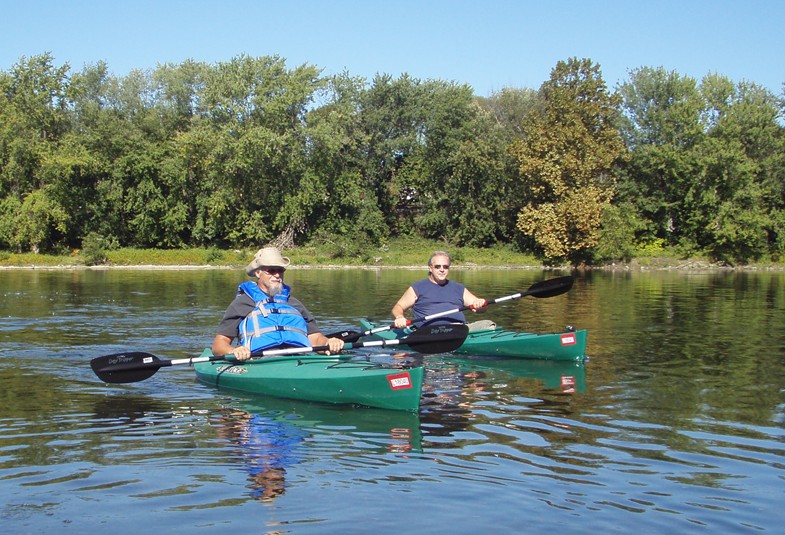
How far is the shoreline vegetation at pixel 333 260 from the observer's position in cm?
3981

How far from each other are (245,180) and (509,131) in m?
14.1

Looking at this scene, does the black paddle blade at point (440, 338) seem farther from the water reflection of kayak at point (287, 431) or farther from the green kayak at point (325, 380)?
the water reflection of kayak at point (287, 431)

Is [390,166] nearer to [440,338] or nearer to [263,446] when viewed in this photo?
[440,338]

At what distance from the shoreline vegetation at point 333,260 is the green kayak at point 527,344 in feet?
90.6

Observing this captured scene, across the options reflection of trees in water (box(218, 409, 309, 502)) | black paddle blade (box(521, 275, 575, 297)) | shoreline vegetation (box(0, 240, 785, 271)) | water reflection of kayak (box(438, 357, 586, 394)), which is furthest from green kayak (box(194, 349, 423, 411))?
shoreline vegetation (box(0, 240, 785, 271))

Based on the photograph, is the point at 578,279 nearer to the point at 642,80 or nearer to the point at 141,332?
the point at 642,80

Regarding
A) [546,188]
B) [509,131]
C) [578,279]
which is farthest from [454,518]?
[509,131]

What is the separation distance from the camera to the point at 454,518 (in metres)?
5.19

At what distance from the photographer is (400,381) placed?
824 centimetres

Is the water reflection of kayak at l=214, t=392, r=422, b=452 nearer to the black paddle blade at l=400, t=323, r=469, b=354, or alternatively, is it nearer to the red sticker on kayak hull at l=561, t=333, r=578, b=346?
the black paddle blade at l=400, t=323, r=469, b=354

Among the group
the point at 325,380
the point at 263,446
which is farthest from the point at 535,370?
the point at 263,446

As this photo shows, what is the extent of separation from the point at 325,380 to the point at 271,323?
3.55 feet

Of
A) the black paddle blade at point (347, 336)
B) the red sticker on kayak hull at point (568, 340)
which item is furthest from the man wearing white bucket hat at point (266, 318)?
the red sticker on kayak hull at point (568, 340)

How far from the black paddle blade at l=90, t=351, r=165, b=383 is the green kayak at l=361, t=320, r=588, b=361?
4.10 metres
